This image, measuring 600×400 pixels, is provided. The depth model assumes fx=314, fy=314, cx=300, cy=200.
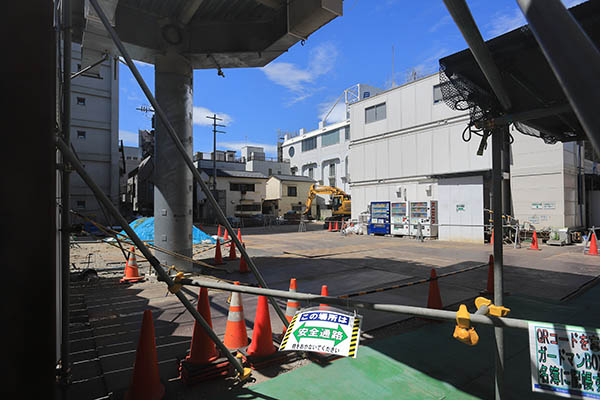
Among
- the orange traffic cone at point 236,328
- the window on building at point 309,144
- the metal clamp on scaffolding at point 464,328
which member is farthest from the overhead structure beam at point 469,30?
the window on building at point 309,144

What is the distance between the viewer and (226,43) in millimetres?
8039

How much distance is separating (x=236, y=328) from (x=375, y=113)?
21.1 m

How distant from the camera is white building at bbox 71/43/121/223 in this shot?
25.9 metres

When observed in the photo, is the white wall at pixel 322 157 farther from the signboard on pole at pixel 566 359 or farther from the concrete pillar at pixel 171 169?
the signboard on pole at pixel 566 359

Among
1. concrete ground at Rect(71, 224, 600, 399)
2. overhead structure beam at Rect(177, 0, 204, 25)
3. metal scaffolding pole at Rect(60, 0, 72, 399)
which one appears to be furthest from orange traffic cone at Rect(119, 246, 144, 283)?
overhead structure beam at Rect(177, 0, 204, 25)

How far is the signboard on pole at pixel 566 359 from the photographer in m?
1.57

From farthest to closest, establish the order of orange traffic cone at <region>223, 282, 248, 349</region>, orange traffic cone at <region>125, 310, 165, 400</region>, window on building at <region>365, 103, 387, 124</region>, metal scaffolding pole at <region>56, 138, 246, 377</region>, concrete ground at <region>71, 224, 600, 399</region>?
window on building at <region>365, 103, 387, 124</region>, orange traffic cone at <region>223, 282, 248, 349</region>, concrete ground at <region>71, 224, 600, 399</region>, orange traffic cone at <region>125, 310, 165, 400</region>, metal scaffolding pole at <region>56, 138, 246, 377</region>

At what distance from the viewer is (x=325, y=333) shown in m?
2.27

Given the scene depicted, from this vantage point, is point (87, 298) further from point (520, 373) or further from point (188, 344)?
point (520, 373)

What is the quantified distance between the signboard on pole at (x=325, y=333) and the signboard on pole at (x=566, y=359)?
1.02m

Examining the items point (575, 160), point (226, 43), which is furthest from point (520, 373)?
point (575, 160)

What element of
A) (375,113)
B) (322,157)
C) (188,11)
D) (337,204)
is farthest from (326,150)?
(188,11)

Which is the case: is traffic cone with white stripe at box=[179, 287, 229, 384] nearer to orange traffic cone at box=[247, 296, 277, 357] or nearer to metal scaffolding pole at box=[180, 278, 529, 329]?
orange traffic cone at box=[247, 296, 277, 357]

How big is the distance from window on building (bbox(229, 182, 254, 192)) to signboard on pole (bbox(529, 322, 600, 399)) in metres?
38.1
